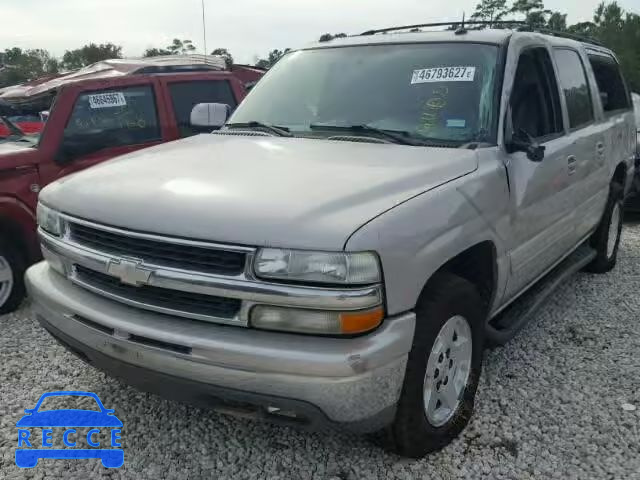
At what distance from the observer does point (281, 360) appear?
2.09 meters

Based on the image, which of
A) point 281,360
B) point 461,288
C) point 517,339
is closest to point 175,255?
point 281,360

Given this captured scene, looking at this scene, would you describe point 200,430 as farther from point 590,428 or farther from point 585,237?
point 585,237

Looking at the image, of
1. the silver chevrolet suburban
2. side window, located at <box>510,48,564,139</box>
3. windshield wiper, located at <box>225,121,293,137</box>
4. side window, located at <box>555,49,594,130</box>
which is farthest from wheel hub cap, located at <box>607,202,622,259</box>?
windshield wiper, located at <box>225,121,293,137</box>

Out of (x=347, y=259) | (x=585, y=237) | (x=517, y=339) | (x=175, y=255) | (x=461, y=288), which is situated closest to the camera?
(x=347, y=259)

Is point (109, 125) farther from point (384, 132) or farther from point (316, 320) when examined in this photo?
point (316, 320)

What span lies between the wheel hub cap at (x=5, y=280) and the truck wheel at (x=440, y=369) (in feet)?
10.7

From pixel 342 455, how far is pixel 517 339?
179 cm

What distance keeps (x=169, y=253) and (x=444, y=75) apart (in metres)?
1.82

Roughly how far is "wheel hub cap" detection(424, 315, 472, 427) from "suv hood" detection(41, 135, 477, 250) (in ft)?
2.22

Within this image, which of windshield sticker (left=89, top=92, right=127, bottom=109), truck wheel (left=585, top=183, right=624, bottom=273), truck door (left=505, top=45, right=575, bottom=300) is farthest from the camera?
truck wheel (left=585, top=183, right=624, bottom=273)

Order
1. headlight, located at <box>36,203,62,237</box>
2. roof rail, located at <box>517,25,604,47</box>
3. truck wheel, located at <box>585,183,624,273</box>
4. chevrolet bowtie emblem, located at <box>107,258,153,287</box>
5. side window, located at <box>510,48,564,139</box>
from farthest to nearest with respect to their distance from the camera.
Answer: truck wheel, located at <box>585,183,624,273</box>, roof rail, located at <box>517,25,604,47</box>, side window, located at <box>510,48,564,139</box>, headlight, located at <box>36,203,62,237</box>, chevrolet bowtie emblem, located at <box>107,258,153,287</box>

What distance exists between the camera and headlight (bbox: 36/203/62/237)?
2.78m

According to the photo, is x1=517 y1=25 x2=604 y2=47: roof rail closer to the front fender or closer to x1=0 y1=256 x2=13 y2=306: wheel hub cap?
the front fender

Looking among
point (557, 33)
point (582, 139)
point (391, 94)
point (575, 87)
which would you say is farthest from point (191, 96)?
point (582, 139)
